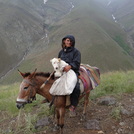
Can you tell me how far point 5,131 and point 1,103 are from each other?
286 centimetres

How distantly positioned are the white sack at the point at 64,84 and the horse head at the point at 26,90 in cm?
53

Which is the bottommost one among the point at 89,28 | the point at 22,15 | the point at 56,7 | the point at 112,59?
the point at 112,59

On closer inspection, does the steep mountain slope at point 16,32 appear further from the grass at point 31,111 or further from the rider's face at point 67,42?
the rider's face at point 67,42

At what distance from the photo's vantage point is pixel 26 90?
5.22 metres

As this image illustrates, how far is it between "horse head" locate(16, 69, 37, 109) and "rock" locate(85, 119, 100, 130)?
6.46 feet

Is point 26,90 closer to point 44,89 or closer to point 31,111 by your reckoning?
point 44,89

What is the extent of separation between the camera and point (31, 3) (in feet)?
515

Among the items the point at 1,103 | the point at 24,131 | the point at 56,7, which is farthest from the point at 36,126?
the point at 56,7

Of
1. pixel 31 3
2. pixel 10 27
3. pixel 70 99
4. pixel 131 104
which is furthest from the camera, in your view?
pixel 31 3

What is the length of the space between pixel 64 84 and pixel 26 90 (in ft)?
3.51

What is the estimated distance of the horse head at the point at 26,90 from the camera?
5.12 metres

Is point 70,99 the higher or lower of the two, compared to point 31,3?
lower

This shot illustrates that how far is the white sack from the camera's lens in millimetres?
5356

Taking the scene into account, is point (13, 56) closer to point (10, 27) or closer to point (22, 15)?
point (10, 27)
